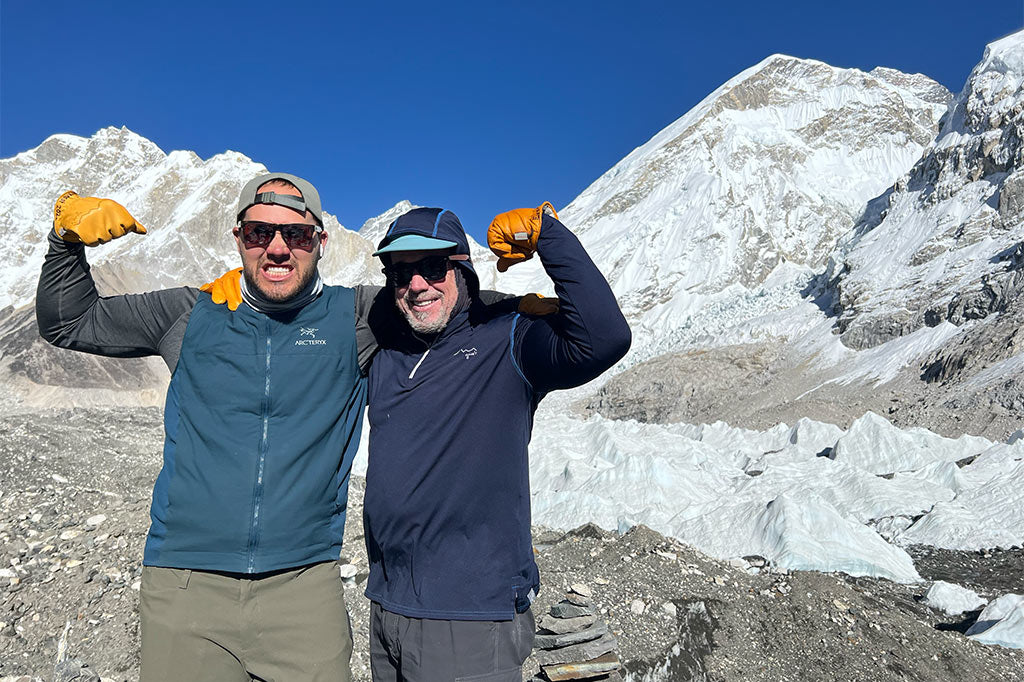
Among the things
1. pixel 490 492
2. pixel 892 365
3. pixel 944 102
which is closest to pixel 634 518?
pixel 490 492

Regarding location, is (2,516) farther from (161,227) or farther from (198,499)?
(161,227)

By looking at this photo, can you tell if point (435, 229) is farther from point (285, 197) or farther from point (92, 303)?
point (92, 303)

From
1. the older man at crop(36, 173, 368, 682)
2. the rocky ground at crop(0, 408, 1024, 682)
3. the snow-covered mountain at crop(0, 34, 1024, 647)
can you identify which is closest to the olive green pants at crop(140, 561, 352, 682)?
the older man at crop(36, 173, 368, 682)

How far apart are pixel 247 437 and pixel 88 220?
0.94 m

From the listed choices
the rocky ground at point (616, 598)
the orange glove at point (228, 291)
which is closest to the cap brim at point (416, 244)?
the orange glove at point (228, 291)

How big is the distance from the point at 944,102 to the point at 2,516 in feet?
391

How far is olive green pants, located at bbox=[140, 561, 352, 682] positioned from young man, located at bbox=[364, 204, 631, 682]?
0.64ft

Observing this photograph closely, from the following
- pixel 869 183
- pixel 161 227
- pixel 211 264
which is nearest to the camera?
pixel 211 264

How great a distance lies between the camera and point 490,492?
7.10ft

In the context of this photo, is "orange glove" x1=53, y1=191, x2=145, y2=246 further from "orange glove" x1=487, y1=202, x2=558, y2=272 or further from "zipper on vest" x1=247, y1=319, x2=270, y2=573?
"orange glove" x1=487, y1=202, x2=558, y2=272

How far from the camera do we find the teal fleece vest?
7.07 ft

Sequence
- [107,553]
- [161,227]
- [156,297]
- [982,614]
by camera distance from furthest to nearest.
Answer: [161,227]
[982,614]
[107,553]
[156,297]

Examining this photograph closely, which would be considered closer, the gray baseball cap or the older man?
the older man

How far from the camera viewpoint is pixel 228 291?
2371 mm
